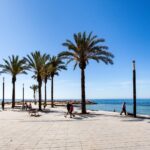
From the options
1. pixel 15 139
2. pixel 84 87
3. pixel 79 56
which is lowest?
pixel 15 139

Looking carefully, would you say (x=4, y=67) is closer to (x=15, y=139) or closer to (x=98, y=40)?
(x=98, y=40)

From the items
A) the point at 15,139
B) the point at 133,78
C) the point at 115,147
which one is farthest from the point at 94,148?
the point at 133,78

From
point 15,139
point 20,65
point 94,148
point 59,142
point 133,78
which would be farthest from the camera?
point 20,65

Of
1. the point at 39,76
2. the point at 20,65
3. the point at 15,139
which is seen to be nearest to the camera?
the point at 15,139

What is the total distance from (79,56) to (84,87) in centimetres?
371

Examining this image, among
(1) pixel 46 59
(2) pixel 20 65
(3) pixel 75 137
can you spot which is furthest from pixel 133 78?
(2) pixel 20 65

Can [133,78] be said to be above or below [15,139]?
above

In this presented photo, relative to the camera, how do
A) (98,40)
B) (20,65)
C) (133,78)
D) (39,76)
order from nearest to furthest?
(133,78)
(98,40)
(39,76)
(20,65)

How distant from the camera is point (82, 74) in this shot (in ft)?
114

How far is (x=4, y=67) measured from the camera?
5494 cm

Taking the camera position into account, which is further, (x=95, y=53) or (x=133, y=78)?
(x=95, y=53)

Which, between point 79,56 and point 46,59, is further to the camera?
point 46,59

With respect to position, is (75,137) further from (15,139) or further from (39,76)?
(39,76)

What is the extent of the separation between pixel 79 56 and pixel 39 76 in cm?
1213
